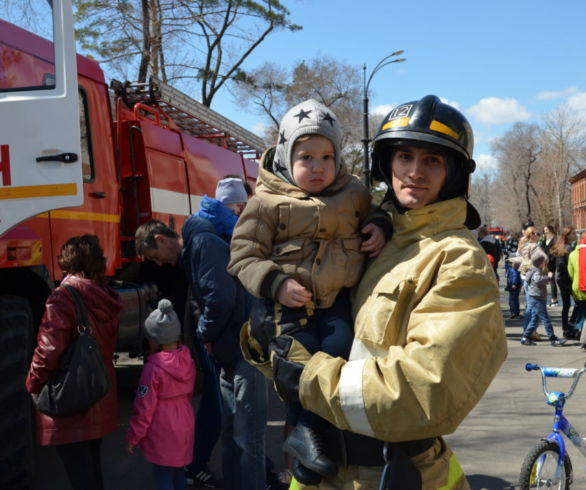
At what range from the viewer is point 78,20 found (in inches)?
575

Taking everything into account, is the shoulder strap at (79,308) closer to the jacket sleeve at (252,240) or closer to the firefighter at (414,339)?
the jacket sleeve at (252,240)

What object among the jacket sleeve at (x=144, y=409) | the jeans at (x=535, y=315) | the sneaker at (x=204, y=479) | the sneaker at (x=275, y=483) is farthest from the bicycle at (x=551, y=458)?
the jeans at (x=535, y=315)

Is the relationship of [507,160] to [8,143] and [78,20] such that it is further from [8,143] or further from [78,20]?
[8,143]

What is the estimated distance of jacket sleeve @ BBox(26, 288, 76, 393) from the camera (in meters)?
3.26

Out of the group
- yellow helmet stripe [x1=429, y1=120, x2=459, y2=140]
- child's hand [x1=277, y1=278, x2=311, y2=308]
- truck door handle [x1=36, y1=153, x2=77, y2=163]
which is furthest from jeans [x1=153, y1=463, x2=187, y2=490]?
yellow helmet stripe [x1=429, y1=120, x2=459, y2=140]

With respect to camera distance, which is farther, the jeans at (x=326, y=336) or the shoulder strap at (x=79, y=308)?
the shoulder strap at (x=79, y=308)

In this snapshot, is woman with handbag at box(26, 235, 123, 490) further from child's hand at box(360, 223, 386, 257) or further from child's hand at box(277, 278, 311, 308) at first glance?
child's hand at box(360, 223, 386, 257)

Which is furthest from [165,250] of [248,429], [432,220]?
[432,220]

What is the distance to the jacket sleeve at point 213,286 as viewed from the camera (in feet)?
12.1

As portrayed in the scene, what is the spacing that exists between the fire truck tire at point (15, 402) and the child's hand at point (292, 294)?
7.97ft

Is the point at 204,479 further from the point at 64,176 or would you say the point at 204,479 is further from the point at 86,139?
the point at 86,139

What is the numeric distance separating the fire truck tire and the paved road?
818mm

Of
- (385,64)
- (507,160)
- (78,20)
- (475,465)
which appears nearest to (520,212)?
(507,160)

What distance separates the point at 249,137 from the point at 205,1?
9.13 m
